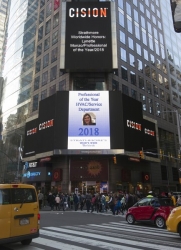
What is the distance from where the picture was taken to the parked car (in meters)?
14.0

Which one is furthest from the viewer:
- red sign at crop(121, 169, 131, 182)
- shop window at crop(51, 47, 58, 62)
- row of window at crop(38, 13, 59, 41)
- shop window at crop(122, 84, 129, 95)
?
row of window at crop(38, 13, 59, 41)

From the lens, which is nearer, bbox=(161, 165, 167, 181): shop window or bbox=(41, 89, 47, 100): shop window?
bbox=(41, 89, 47, 100): shop window

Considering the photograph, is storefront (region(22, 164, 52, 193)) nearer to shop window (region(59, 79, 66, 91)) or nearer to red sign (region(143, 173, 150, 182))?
shop window (region(59, 79, 66, 91))

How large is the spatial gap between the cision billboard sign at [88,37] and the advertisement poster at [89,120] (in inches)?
196

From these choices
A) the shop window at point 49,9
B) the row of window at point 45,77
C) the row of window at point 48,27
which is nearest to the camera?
the row of window at point 45,77

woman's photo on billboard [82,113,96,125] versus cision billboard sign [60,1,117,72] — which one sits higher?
cision billboard sign [60,1,117,72]

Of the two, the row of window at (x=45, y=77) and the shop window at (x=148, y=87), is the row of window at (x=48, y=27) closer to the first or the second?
the row of window at (x=45, y=77)

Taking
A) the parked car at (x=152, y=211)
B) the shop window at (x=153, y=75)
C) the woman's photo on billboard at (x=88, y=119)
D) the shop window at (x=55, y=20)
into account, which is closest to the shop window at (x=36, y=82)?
the shop window at (x=55, y=20)

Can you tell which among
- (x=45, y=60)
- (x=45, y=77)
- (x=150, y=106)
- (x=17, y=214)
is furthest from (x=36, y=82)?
(x=17, y=214)

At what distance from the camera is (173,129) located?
54.9m

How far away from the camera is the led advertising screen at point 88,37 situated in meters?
38.1

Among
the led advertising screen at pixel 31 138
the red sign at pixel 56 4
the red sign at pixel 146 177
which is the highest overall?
the red sign at pixel 56 4

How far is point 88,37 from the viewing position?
129 feet

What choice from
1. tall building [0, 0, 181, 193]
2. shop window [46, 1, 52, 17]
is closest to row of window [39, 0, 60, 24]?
shop window [46, 1, 52, 17]
